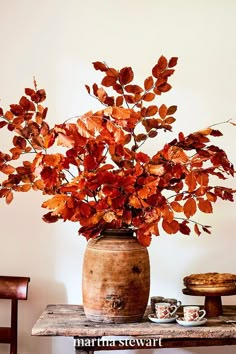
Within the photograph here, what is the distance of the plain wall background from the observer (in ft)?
7.47

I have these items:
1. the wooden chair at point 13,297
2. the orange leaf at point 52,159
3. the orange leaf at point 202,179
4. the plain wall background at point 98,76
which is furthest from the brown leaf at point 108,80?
the wooden chair at point 13,297

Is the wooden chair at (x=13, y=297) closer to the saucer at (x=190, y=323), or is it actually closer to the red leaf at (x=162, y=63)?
the saucer at (x=190, y=323)

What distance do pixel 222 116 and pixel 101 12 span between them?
675mm

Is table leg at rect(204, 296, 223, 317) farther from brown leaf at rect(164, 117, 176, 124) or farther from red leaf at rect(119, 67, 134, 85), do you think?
red leaf at rect(119, 67, 134, 85)

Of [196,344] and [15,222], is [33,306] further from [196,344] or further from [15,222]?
[196,344]

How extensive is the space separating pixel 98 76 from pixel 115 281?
0.97 metres

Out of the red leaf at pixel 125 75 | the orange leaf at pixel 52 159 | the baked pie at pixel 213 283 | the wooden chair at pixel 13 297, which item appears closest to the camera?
the orange leaf at pixel 52 159

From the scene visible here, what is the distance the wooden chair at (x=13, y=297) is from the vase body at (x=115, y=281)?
0.45 meters

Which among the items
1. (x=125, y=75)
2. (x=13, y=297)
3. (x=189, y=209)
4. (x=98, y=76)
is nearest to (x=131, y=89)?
(x=125, y=75)

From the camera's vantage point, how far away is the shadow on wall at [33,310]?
7.36ft

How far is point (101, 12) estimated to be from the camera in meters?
2.38

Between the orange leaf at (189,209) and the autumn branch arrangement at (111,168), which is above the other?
the autumn branch arrangement at (111,168)

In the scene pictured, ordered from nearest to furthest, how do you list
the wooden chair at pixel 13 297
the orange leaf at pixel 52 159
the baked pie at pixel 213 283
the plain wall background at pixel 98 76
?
the orange leaf at pixel 52 159, the baked pie at pixel 213 283, the wooden chair at pixel 13 297, the plain wall background at pixel 98 76

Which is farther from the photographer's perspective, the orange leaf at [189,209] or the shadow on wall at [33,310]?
the shadow on wall at [33,310]
